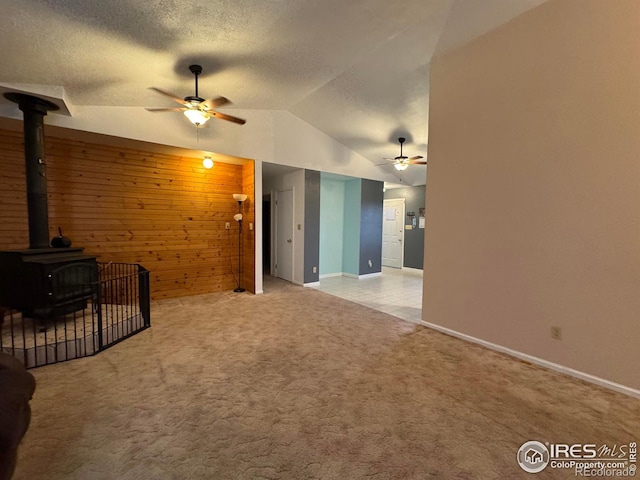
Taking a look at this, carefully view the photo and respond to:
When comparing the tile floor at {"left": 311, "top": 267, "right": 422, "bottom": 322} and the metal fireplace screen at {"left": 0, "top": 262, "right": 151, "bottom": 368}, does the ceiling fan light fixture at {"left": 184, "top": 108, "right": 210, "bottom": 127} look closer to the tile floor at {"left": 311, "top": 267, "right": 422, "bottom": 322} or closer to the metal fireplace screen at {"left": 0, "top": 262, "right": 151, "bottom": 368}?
the metal fireplace screen at {"left": 0, "top": 262, "right": 151, "bottom": 368}

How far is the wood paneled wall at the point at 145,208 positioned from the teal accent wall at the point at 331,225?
6.98ft

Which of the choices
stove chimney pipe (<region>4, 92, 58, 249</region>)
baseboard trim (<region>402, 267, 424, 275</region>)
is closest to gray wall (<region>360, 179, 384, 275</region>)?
baseboard trim (<region>402, 267, 424, 275</region>)

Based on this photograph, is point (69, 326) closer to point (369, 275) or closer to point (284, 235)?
point (284, 235)

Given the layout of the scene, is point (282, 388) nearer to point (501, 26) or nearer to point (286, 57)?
point (286, 57)

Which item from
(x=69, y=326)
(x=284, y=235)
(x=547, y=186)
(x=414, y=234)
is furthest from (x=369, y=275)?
(x=69, y=326)

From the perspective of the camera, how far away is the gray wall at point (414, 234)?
314 inches

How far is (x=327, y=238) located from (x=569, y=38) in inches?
211

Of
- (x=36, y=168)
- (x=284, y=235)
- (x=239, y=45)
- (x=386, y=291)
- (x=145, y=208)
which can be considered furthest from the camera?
(x=284, y=235)

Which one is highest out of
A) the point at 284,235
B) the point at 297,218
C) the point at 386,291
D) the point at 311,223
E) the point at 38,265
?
the point at 297,218

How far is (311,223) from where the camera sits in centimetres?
602

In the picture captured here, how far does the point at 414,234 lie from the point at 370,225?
70.5 inches

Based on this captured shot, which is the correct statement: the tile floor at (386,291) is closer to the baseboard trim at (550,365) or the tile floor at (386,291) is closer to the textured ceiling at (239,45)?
the baseboard trim at (550,365)

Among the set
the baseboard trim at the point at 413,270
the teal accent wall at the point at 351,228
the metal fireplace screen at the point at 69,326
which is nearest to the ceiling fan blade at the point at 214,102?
the metal fireplace screen at the point at 69,326

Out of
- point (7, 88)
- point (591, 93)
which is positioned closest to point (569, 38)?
point (591, 93)
